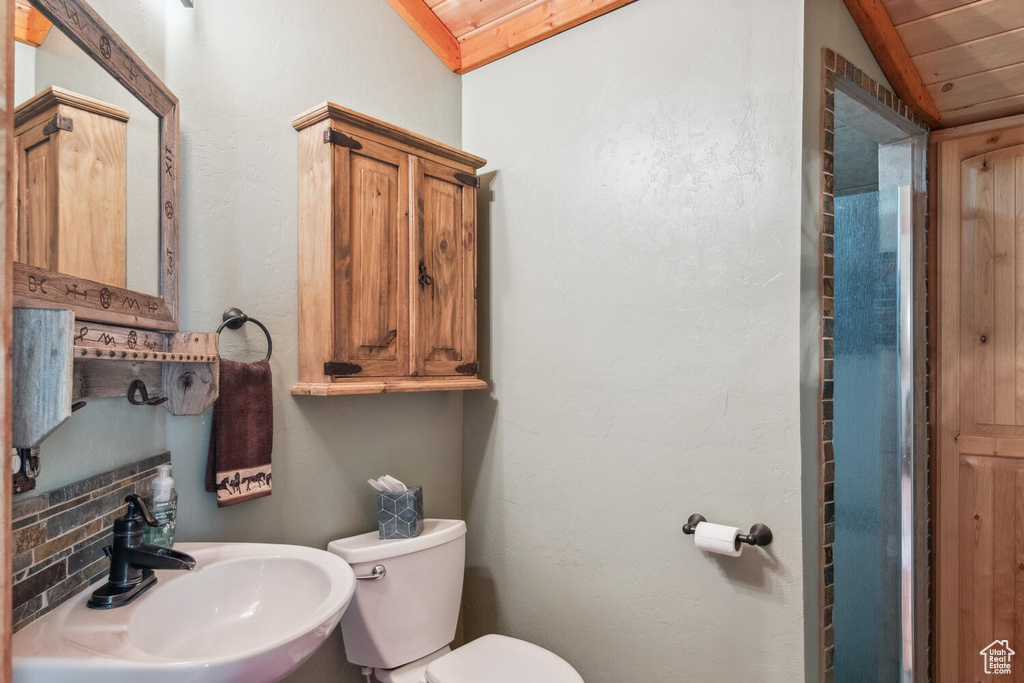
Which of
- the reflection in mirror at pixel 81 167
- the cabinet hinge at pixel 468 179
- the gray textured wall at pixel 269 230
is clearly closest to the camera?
the reflection in mirror at pixel 81 167

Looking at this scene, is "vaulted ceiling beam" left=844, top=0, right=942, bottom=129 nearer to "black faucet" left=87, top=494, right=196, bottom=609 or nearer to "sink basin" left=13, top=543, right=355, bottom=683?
"sink basin" left=13, top=543, right=355, bottom=683

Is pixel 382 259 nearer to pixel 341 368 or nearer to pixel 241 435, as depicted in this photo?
pixel 341 368

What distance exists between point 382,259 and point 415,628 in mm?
1071

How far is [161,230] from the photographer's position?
51.0 inches

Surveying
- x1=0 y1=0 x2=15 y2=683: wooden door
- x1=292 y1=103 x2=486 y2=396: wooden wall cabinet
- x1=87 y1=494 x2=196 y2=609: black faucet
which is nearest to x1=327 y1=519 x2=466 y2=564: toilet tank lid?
x1=292 y1=103 x2=486 y2=396: wooden wall cabinet

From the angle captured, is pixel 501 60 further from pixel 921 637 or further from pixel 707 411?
pixel 921 637

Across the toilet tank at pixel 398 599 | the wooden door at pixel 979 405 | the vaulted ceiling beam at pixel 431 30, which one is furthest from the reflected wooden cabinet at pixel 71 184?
the wooden door at pixel 979 405

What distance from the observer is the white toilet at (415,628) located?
5.20ft

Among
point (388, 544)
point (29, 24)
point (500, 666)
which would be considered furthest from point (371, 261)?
point (500, 666)

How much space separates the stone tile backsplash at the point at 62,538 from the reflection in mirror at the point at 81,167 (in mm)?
385

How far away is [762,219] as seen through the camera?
58.7 inches

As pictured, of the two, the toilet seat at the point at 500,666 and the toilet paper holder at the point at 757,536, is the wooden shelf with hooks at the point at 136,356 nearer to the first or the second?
the toilet seat at the point at 500,666

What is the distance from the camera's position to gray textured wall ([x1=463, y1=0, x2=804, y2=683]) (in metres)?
1.47

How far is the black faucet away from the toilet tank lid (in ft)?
1.81
